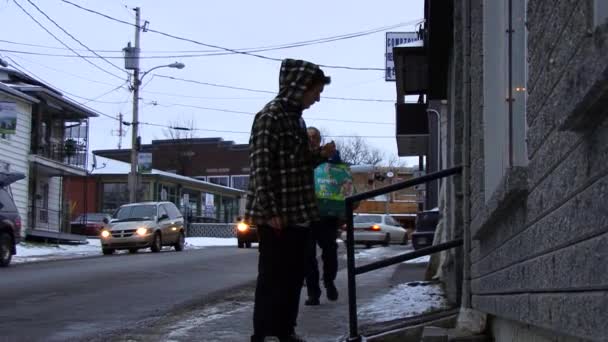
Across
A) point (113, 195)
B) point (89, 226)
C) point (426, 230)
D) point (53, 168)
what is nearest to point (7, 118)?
point (53, 168)

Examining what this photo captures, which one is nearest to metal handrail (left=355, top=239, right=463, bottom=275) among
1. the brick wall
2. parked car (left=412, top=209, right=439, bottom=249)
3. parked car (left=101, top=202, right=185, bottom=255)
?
the brick wall

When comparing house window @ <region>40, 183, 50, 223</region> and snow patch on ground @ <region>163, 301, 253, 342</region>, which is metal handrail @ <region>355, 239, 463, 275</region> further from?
house window @ <region>40, 183, 50, 223</region>

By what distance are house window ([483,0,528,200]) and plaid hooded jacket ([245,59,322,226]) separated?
104 centimetres

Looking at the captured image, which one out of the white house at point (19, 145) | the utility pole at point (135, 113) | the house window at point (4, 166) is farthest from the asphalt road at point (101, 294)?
the utility pole at point (135, 113)

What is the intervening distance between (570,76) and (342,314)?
211 inches

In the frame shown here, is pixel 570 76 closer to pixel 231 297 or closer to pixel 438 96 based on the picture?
pixel 231 297

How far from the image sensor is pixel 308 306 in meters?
7.84

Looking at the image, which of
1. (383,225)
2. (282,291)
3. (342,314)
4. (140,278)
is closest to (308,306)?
(342,314)

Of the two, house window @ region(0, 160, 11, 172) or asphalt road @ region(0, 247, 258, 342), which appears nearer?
asphalt road @ region(0, 247, 258, 342)

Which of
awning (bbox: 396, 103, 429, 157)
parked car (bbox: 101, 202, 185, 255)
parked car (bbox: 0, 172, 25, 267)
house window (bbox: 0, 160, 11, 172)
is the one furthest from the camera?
A: house window (bbox: 0, 160, 11, 172)

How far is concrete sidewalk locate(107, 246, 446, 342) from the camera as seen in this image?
6250 millimetres

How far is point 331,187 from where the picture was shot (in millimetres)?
7383

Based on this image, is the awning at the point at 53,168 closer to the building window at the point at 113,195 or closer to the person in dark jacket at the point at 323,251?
the building window at the point at 113,195

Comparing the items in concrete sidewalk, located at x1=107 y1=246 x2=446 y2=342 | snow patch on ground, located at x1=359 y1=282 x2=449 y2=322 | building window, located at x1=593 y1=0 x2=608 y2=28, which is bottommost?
concrete sidewalk, located at x1=107 y1=246 x2=446 y2=342
